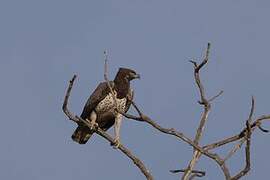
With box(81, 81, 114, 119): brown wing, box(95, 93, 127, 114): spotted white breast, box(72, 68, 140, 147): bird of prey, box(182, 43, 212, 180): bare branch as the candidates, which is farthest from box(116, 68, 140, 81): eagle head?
box(182, 43, 212, 180): bare branch

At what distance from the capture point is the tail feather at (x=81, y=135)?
48.4ft

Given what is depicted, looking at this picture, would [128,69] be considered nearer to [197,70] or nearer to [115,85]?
[115,85]

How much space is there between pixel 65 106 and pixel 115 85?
5.22 metres

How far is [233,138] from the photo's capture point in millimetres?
7875

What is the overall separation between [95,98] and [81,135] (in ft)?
2.36

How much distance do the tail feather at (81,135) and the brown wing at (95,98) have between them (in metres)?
0.40

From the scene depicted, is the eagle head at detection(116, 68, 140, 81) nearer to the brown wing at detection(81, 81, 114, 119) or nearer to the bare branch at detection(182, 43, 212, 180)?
the brown wing at detection(81, 81, 114, 119)

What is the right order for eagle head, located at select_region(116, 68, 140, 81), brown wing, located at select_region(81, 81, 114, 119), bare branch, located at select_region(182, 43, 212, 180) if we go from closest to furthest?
bare branch, located at select_region(182, 43, 212, 180), brown wing, located at select_region(81, 81, 114, 119), eagle head, located at select_region(116, 68, 140, 81)

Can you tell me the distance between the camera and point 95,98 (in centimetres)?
1495

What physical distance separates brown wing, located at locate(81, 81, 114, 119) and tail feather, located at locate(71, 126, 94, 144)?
0.40m

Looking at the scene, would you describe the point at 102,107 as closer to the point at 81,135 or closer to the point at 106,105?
the point at 106,105

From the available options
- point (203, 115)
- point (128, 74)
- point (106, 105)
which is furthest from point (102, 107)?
point (203, 115)

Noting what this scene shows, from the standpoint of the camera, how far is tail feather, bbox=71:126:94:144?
14758mm

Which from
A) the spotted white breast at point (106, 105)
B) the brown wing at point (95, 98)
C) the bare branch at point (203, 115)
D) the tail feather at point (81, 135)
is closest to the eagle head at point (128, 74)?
the brown wing at point (95, 98)
